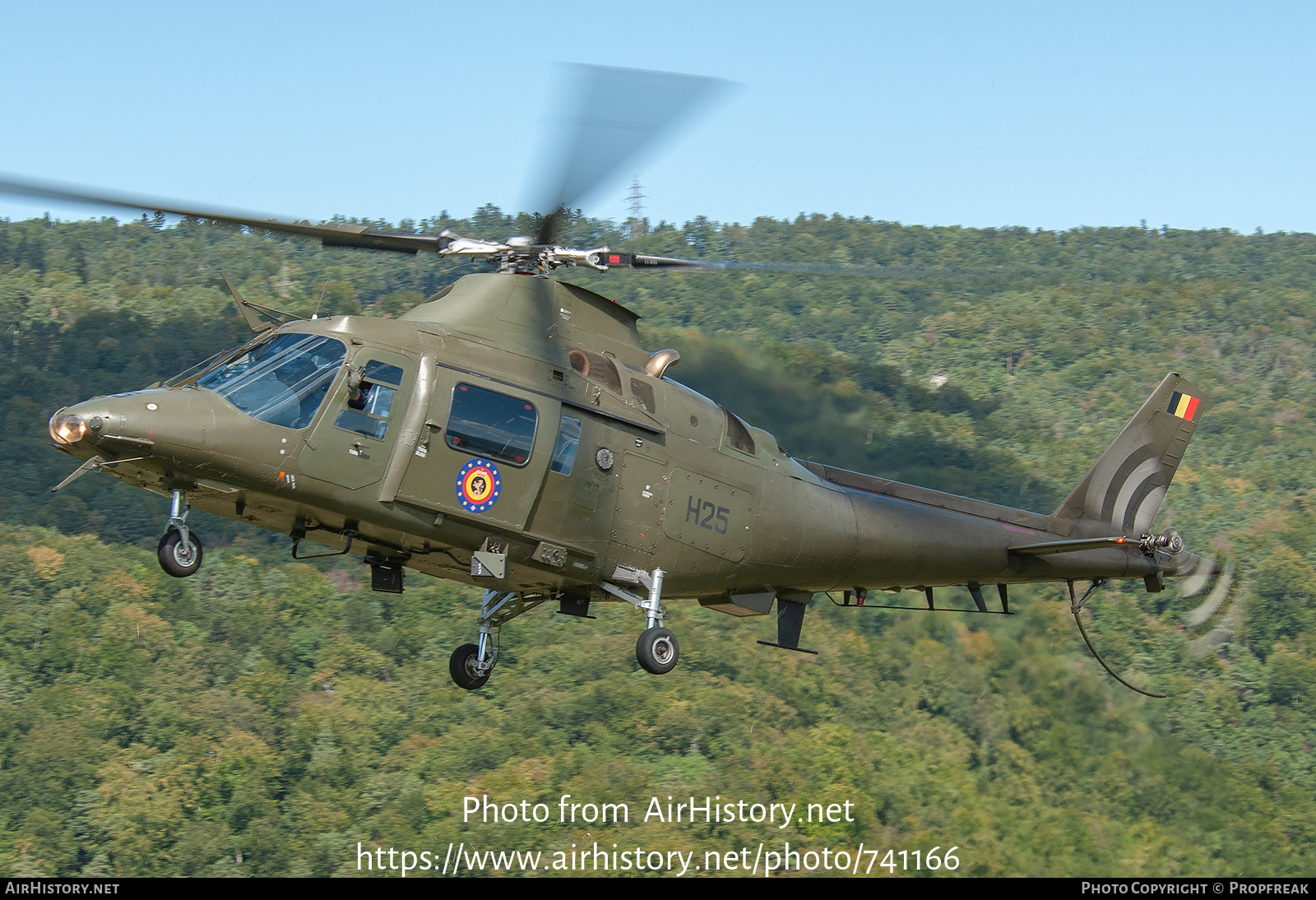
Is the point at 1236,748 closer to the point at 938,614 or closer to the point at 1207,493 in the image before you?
the point at 938,614

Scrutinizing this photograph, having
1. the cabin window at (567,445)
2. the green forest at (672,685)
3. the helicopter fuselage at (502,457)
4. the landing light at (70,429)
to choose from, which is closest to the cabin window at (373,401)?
the helicopter fuselage at (502,457)

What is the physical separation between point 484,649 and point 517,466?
3.15m

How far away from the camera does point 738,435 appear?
15039 mm

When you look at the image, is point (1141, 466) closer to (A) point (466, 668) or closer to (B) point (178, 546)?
(A) point (466, 668)

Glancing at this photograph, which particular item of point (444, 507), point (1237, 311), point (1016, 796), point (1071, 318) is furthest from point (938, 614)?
point (1237, 311)

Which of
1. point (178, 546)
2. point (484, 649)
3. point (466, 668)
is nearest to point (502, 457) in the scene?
point (178, 546)

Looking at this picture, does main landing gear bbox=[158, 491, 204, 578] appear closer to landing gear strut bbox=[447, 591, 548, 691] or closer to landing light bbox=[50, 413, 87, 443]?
landing light bbox=[50, 413, 87, 443]

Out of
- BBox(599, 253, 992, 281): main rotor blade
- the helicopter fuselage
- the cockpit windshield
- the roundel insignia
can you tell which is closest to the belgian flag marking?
the helicopter fuselage

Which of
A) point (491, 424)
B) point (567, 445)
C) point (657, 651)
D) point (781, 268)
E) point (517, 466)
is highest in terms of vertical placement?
point (781, 268)

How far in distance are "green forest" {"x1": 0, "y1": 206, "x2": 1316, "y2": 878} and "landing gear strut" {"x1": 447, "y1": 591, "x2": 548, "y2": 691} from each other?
1543 centimetres

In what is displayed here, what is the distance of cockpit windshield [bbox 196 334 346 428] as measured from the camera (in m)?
11.9

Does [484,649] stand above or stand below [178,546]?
below

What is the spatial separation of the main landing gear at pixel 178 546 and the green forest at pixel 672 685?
62.4 ft
